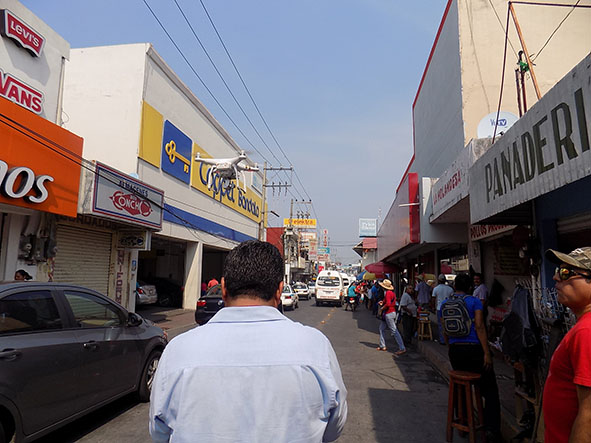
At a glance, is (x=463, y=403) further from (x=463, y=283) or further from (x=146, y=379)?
(x=146, y=379)

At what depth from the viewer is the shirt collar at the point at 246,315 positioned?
1438 mm

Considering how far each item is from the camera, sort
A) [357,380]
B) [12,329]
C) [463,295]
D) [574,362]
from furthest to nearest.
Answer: [357,380]
[463,295]
[12,329]
[574,362]

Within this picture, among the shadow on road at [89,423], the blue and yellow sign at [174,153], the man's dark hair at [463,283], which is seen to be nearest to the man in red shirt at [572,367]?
the man's dark hair at [463,283]

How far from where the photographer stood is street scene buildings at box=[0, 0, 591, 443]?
4.12m

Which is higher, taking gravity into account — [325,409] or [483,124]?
[483,124]

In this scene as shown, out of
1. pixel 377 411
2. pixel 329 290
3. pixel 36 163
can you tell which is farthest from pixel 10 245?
pixel 329 290

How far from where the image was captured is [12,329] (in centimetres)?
359

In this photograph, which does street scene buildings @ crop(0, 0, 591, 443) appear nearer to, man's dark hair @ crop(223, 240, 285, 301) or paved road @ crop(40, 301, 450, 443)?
paved road @ crop(40, 301, 450, 443)

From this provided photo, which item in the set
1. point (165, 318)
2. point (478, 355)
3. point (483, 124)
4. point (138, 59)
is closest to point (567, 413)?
point (478, 355)

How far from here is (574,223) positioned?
537cm

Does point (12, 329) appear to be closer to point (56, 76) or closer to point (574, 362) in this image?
point (574, 362)

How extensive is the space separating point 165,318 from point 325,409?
637 inches

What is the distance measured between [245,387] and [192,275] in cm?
2026

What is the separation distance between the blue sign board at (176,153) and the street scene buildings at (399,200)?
95 mm
